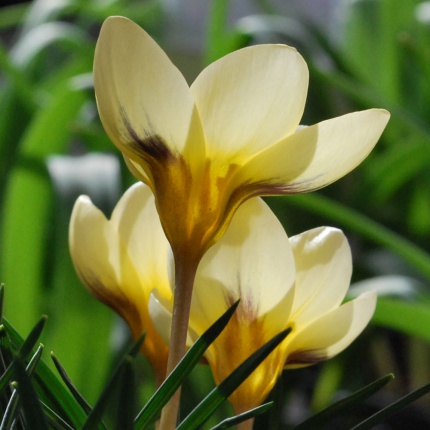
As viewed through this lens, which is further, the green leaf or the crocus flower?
the green leaf

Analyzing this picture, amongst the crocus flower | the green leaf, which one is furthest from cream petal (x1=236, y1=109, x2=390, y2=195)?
the green leaf

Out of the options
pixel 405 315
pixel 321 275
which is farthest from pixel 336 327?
pixel 405 315

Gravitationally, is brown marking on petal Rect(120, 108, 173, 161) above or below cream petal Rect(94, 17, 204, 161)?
below

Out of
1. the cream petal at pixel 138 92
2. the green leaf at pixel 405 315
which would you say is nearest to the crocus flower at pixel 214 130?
the cream petal at pixel 138 92

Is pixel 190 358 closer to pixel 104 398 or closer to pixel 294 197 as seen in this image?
pixel 104 398

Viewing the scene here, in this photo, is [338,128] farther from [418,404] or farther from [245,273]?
[418,404]

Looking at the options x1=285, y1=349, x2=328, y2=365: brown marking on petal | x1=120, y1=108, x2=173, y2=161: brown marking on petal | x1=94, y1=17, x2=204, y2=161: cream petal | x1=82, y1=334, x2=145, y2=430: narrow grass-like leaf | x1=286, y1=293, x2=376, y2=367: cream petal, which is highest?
x1=94, y1=17, x2=204, y2=161: cream petal

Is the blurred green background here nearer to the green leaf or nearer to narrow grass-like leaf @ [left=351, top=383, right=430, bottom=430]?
the green leaf
